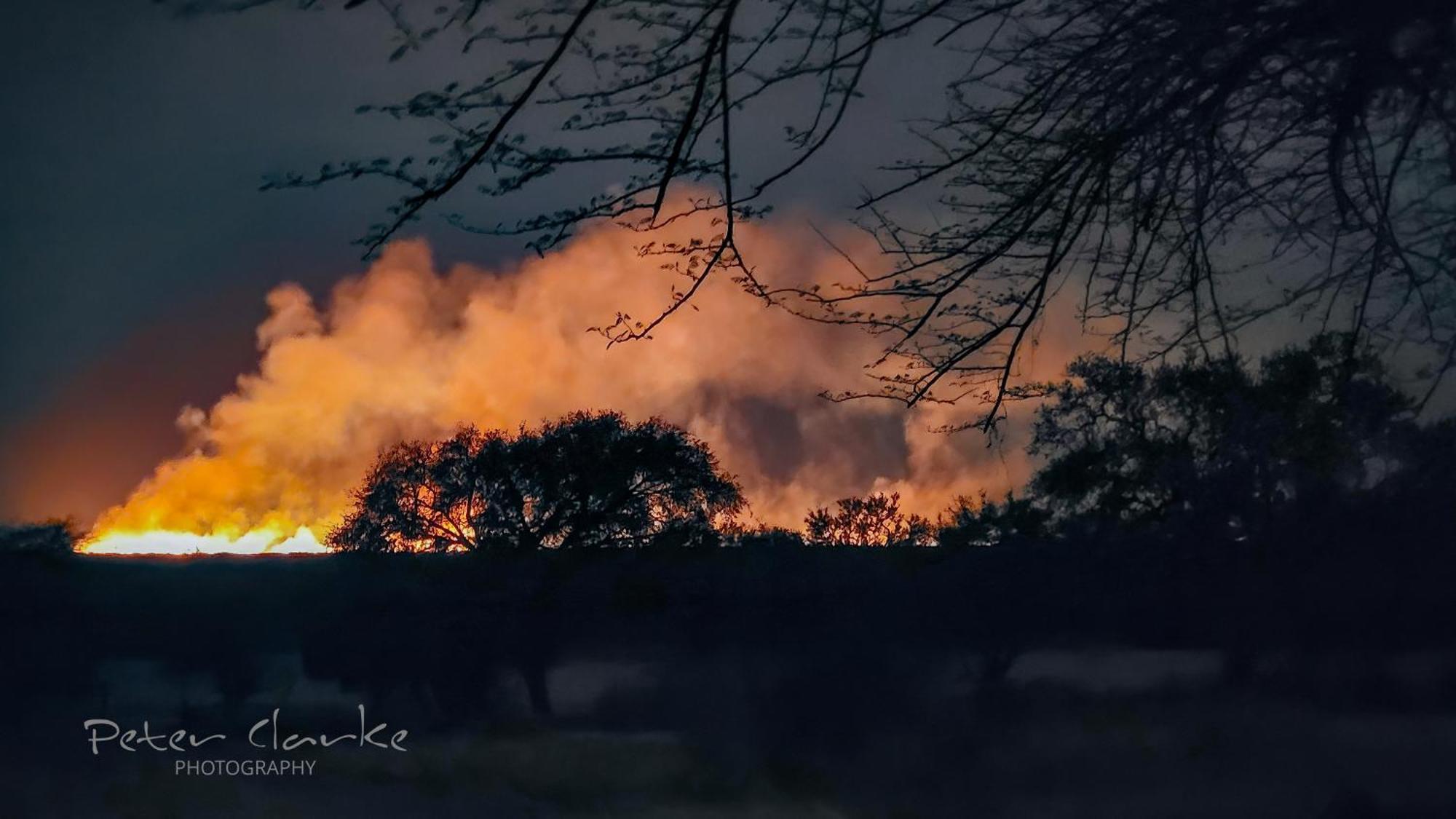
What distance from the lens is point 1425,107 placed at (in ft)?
16.9

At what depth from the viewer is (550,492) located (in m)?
4.30

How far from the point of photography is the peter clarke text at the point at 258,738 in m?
3.60

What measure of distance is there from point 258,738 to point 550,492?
1284 mm

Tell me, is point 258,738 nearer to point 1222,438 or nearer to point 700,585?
point 700,585

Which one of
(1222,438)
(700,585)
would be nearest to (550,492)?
(700,585)

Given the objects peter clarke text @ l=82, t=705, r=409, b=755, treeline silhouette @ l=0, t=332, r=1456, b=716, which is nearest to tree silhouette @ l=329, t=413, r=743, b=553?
treeline silhouette @ l=0, t=332, r=1456, b=716

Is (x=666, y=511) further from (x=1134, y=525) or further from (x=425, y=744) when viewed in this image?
(x=1134, y=525)

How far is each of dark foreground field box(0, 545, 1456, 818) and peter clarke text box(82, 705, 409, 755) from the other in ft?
0.09

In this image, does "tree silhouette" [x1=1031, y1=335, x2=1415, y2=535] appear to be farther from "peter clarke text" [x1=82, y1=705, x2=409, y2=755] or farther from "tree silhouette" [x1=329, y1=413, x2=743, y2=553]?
"peter clarke text" [x1=82, y1=705, x2=409, y2=755]

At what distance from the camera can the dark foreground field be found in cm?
355

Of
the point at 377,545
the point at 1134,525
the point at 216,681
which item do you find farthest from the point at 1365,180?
the point at 216,681

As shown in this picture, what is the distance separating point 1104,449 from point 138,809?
397 centimetres

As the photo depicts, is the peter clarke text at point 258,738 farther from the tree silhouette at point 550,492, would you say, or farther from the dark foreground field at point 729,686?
the tree silhouette at point 550,492

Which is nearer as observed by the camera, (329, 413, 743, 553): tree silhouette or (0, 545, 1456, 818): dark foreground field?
(0, 545, 1456, 818): dark foreground field
